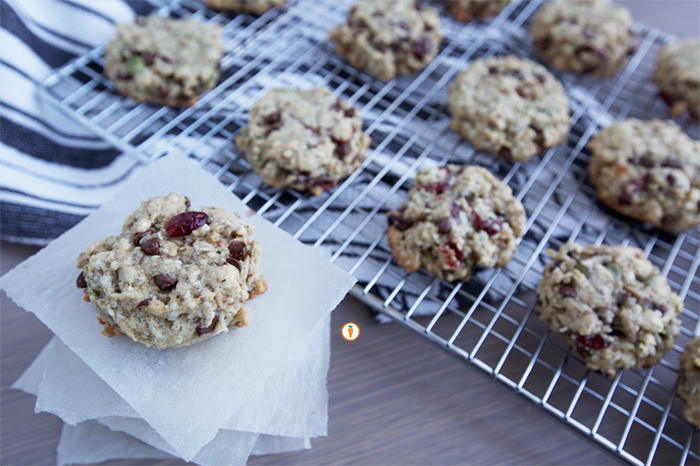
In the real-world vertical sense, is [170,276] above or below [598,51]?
below

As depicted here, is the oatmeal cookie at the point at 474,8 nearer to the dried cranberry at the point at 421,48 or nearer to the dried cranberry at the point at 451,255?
the dried cranberry at the point at 421,48

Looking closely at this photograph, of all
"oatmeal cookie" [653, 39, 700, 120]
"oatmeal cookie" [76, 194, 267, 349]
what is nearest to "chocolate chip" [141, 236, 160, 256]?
"oatmeal cookie" [76, 194, 267, 349]

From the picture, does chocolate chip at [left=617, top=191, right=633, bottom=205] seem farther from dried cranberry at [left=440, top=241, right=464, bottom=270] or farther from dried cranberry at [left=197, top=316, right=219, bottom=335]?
dried cranberry at [left=197, top=316, right=219, bottom=335]

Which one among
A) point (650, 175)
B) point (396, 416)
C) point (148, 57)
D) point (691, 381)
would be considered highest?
point (148, 57)

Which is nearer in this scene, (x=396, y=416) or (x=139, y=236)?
(x=139, y=236)

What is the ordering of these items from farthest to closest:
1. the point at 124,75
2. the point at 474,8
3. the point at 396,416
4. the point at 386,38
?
the point at 474,8, the point at 386,38, the point at 124,75, the point at 396,416

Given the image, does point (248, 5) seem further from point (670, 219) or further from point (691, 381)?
point (691, 381)

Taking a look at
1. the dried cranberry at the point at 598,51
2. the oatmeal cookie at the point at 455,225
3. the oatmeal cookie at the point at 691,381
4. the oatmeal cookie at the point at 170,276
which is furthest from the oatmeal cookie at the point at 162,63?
the oatmeal cookie at the point at 691,381

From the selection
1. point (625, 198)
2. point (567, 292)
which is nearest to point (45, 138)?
point (567, 292)
